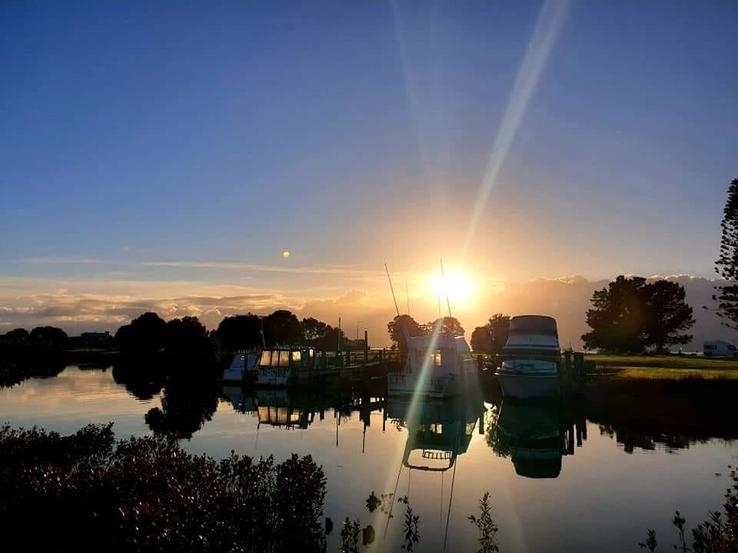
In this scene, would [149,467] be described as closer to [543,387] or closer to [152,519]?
[152,519]

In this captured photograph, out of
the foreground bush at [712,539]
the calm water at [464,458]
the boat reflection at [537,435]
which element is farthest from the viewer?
the boat reflection at [537,435]

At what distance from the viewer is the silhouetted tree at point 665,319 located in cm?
10719

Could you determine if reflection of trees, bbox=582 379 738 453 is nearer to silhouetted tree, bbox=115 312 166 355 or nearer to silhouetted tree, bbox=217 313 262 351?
silhouetted tree, bbox=217 313 262 351

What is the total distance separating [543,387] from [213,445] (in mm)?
28404

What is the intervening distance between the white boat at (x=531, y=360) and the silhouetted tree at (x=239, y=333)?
116 m

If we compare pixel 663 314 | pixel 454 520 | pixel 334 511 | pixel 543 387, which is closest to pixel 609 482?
pixel 454 520

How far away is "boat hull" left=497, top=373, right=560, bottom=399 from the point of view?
159 feet

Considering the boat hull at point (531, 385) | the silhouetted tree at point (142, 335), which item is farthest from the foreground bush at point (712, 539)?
the silhouetted tree at point (142, 335)

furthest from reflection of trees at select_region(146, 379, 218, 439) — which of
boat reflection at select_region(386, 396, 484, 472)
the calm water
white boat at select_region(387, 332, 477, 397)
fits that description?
white boat at select_region(387, 332, 477, 397)

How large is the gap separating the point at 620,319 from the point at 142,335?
426ft

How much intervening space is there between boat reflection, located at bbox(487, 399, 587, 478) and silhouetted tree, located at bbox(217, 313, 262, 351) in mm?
119488

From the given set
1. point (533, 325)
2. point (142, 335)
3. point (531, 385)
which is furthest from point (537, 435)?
point (142, 335)

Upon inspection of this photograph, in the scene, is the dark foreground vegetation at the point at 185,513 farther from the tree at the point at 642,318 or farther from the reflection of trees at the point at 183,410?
the tree at the point at 642,318

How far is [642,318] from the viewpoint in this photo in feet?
353
